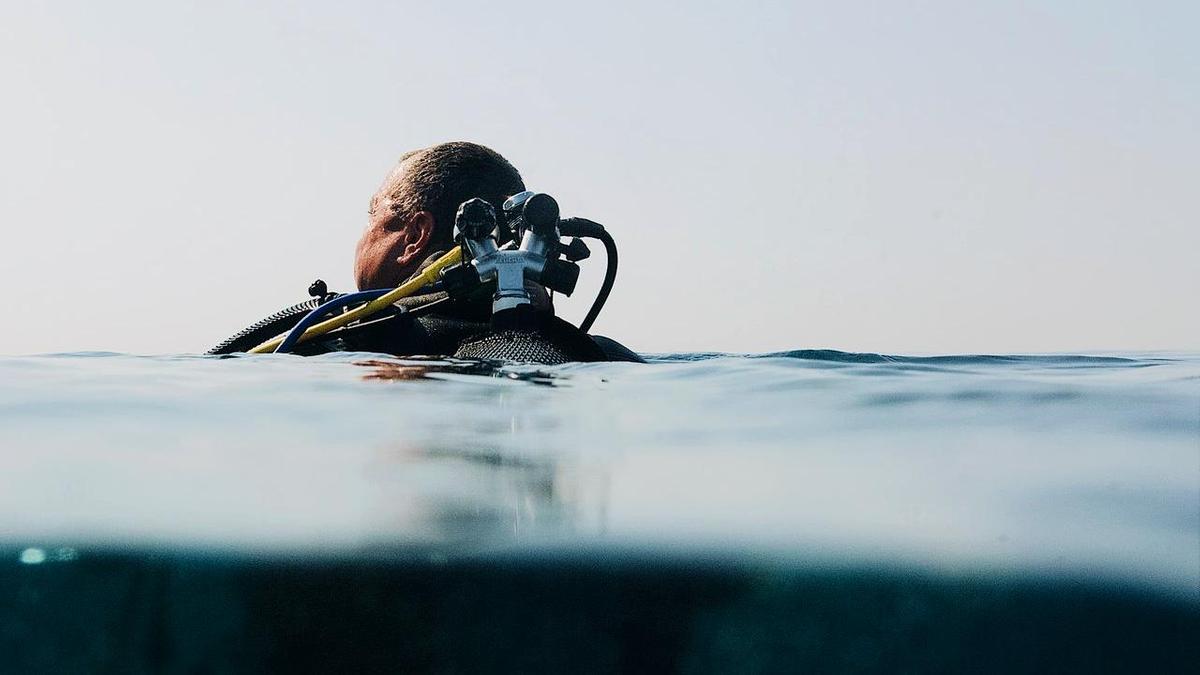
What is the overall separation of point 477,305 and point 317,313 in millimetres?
722

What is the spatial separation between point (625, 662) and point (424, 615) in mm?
369

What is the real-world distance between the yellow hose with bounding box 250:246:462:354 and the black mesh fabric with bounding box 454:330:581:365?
0.44 meters

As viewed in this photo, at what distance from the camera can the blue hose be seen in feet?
15.8

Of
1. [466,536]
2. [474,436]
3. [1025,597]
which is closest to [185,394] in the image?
[474,436]

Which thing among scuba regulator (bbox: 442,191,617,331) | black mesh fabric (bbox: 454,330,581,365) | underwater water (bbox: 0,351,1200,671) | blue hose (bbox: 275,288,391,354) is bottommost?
underwater water (bbox: 0,351,1200,671)

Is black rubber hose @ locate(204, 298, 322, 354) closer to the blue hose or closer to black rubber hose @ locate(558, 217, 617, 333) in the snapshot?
the blue hose

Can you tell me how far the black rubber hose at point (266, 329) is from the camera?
205 inches

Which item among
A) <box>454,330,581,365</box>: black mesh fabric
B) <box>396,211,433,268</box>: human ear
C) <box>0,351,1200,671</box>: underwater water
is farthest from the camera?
<box>396,211,433,268</box>: human ear

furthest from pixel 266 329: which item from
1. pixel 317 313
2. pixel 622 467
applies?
pixel 622 467

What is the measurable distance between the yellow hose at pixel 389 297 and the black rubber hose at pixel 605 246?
0.59m

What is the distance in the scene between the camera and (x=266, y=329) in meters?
5.30

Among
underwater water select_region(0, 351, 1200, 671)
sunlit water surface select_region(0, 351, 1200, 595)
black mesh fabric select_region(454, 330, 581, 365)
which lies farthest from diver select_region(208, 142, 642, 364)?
underwater water select_region(0, 351, 1200, 671)

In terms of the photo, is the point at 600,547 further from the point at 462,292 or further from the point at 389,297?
the point at 389,297

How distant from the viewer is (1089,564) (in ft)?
6.24
